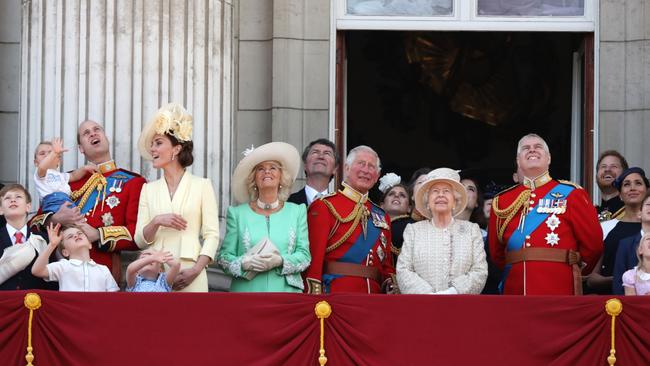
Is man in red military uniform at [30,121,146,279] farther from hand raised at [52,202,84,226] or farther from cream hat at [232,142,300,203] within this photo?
cream hat at [232,142,300,203]

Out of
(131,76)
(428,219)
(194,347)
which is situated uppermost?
(131,76)

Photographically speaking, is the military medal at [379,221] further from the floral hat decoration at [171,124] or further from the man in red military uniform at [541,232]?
the floral hat decoration at [171,124]

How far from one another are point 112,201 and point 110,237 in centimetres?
41

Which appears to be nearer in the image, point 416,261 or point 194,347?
point 194,347

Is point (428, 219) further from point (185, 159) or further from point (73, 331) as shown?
point (73, 331)

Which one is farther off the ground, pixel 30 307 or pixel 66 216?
pixel 66 216

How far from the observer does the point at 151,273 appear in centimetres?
1027

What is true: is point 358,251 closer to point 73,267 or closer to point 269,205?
point 269,205

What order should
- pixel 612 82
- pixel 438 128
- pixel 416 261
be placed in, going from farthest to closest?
pixel 438 128, pixel 612 82, pixel 416 261

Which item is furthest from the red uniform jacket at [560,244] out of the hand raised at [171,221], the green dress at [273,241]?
the hand raised at [171,221]

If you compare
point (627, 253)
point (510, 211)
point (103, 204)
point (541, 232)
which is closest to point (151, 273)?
point (103, 204)

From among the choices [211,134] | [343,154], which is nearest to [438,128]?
[343,154]

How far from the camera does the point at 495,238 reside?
36.1 feet

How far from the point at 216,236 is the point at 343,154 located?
337 centimetres
